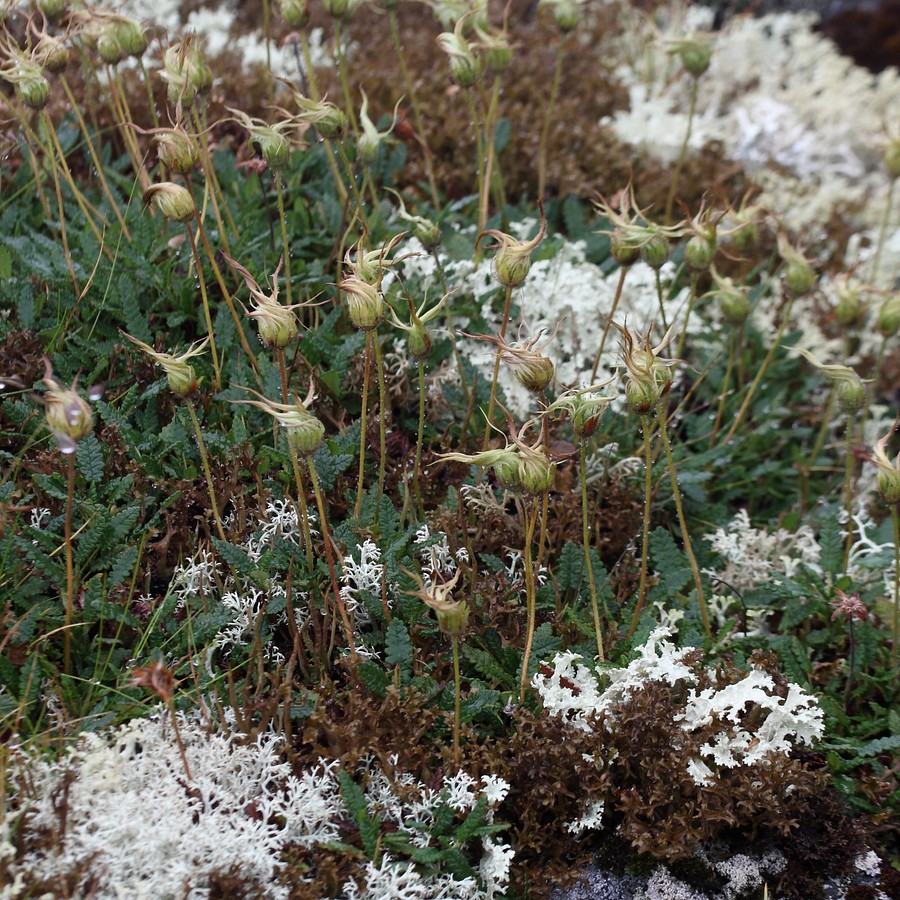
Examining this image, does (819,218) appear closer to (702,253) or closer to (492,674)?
(702,253)

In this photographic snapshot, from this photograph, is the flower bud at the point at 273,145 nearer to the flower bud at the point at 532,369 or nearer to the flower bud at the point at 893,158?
the flower bud at the point at 532,369

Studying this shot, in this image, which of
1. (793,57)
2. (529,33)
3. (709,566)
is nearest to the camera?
(709,566)

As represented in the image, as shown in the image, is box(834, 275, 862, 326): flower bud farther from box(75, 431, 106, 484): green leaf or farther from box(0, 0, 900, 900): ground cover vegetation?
box(75, 431, 106, 484): green leaf

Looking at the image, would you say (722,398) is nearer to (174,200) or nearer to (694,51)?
(694,51)

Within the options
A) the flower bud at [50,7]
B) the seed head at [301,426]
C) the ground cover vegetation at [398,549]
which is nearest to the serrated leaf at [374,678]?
the ground cover vegetation at [398,549]

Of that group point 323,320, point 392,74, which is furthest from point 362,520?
point 392,74

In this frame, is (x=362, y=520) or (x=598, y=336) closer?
(x=362, y=520)

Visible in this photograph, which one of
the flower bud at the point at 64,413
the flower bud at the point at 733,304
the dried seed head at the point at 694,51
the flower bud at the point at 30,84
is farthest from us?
the dried seed head at the point at 694,51

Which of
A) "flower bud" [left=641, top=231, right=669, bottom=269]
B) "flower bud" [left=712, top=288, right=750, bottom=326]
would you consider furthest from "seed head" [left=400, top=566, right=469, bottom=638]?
"flower bud" [left=712, top=288, right=750, bottom=326]
